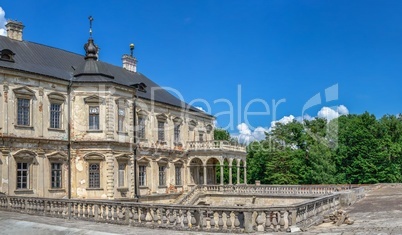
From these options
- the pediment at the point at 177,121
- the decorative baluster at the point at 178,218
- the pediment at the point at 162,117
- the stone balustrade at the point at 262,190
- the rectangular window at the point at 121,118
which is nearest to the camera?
the decorative baluster at the point at 178,218

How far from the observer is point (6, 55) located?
24.1 meters

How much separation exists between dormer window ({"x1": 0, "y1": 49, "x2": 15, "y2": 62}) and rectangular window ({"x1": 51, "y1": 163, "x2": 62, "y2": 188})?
6201 millimetres

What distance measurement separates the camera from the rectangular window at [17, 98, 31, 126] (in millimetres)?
23694

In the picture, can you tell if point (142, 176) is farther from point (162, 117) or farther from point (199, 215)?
point (199, 215)

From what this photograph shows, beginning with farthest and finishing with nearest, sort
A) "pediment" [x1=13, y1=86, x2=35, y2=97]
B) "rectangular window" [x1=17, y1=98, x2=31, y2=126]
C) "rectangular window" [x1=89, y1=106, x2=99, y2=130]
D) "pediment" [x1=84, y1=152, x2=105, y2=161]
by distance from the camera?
"rectangular window" [x1=89, y1=106, x2=99, y2=130]
"pediment" [x1=84, y1=152, x2=105, y2=161]
"rectangular window" [x1=17, y1=98, x2=31, y2=126]
"pediment" [x1=13, y1=86, x2=35, y2=97]

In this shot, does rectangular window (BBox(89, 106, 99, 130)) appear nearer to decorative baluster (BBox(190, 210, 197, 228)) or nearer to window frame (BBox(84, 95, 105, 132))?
window frame (BBox(84, 95, 105, 132))

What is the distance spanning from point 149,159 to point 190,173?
588 cm

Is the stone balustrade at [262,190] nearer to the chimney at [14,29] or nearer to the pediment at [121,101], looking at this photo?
the pediment at [121,101]

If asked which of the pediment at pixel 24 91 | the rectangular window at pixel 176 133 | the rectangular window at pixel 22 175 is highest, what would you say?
the pediment at pixel 24 91

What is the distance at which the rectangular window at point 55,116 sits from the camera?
25422mm

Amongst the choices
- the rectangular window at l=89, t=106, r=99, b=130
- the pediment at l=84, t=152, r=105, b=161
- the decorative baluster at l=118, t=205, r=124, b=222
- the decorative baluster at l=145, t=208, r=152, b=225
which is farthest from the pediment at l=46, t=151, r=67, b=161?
the decorative baluster at l=145, t=208, r=152, b=225

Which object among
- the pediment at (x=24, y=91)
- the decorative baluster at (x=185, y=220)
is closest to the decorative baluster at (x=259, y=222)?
the decorative baluster at (x=185, y=220)

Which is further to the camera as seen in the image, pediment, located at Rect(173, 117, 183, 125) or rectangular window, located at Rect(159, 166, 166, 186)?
pediment, located at Rect(173, 117, 183, 125)

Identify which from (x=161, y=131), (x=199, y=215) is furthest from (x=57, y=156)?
(x=199, y=215)
